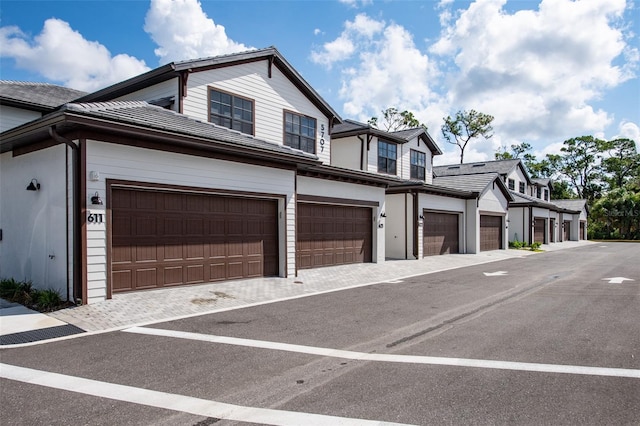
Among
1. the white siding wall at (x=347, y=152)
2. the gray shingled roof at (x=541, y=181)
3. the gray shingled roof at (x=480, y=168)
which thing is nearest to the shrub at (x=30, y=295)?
the white siding wall at (x=347, y=152)

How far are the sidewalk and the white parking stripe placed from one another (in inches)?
52.1

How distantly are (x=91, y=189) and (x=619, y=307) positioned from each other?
11420mm

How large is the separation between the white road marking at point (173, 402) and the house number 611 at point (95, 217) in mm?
3870

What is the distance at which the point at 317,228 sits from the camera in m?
15.5

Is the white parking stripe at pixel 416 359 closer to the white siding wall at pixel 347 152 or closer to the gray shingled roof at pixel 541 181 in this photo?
the white siding wall at pixel 347 152

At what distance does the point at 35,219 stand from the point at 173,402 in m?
7.67

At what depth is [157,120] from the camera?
33.0ft

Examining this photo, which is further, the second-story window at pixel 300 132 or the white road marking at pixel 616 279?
the second-story window at pixel 300 132

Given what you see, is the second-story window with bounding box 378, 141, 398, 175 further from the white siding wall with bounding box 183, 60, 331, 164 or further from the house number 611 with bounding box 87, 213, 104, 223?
the house number 611 with bounding box 87, 213, 104, 223

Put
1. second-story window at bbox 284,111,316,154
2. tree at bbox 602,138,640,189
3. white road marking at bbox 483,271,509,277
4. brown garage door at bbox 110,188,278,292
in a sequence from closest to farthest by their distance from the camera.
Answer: brown garage door at bbox 110,188,278,292
white road marking at bbox 483,271,509,277
second-story window at bbox 284,111,316,154
tree at bbox 602,138,640,189

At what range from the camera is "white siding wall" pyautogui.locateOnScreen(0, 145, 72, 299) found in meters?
9.00

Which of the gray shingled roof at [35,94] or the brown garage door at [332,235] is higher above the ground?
the gray shingled roof at [35,94]

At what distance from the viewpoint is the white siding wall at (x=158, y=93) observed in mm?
A: 13133

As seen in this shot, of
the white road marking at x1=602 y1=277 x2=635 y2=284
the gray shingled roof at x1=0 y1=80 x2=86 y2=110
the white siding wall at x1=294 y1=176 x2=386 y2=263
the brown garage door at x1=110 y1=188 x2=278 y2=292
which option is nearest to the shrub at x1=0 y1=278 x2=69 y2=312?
the brown garage door at x1=110 y1=188 x2=278 y2=292
